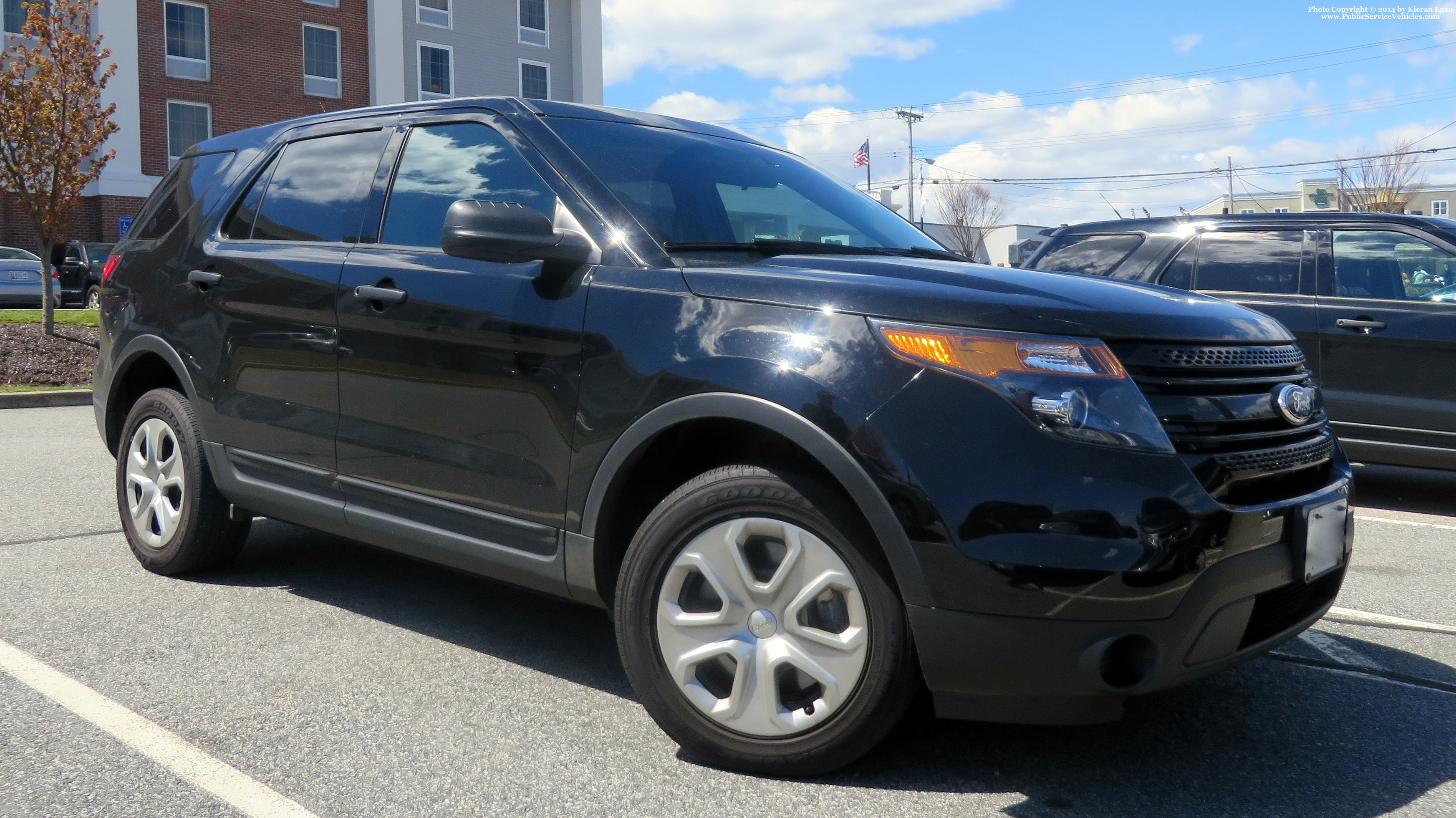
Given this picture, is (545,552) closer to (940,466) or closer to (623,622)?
(623,622)

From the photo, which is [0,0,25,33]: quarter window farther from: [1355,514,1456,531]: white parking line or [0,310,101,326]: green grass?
[1355,514,1456,531]: white parking line

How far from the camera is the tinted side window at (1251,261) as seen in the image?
22.8 ft

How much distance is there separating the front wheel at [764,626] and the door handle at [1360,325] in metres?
5.19

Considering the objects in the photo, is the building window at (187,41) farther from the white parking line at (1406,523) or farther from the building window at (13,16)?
the white parking line at (1406,523)

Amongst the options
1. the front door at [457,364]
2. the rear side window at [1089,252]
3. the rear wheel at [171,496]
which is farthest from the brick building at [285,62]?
the front door at [457,364]

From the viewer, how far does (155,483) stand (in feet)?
15.3

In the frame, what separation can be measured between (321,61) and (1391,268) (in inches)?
1408

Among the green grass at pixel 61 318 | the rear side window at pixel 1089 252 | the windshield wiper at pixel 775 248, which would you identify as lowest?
the windshield wiper at pixel 775 248

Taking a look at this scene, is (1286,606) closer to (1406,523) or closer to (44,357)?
(1406,523)

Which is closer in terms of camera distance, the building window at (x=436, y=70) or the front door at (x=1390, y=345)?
the front door at (x=1390, y=345)

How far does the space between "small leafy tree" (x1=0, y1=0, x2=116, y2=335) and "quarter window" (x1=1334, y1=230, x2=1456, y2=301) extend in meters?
14.9

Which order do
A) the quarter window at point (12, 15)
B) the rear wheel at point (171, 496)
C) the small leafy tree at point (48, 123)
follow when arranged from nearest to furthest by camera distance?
the rear wheel at point (171, 496), the small leafy tree at point (48, 123), the quarter window at point (12, 15)

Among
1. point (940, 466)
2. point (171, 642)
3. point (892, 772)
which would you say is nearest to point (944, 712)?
point (892, 772)

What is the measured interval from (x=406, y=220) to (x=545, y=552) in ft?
4.17
